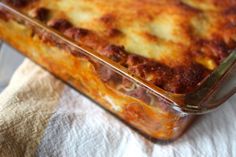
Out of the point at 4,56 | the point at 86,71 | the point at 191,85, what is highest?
the point at 191,85

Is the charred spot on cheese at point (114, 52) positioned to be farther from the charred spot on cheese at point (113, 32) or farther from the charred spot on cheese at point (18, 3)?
the charred spot on cheese at point (18, 3)

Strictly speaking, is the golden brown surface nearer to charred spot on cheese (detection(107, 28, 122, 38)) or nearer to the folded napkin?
charred spot on cheese (detection(107, 28, 122, 38))

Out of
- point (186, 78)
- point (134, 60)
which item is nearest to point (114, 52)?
point (134, 60)

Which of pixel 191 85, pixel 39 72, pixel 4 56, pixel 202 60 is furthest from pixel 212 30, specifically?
pixel 4 56

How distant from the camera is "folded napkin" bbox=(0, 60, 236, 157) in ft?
2.98

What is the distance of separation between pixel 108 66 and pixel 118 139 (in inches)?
7.6

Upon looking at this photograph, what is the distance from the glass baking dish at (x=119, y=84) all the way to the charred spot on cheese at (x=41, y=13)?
45 millimetres

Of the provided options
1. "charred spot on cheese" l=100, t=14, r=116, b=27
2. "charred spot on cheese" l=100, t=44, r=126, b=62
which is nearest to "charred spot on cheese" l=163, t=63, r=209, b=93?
"charred spot on cheese" l=100, t=44, r=126, b=62

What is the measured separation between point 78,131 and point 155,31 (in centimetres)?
33

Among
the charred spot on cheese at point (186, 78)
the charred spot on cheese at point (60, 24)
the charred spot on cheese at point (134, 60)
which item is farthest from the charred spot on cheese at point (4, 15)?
the charred spot on cheese at point (186, 78)

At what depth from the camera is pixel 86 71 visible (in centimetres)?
99

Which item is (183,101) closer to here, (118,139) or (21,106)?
(118,139)

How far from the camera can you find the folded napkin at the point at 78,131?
0.91m

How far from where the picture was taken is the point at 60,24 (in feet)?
3.43
